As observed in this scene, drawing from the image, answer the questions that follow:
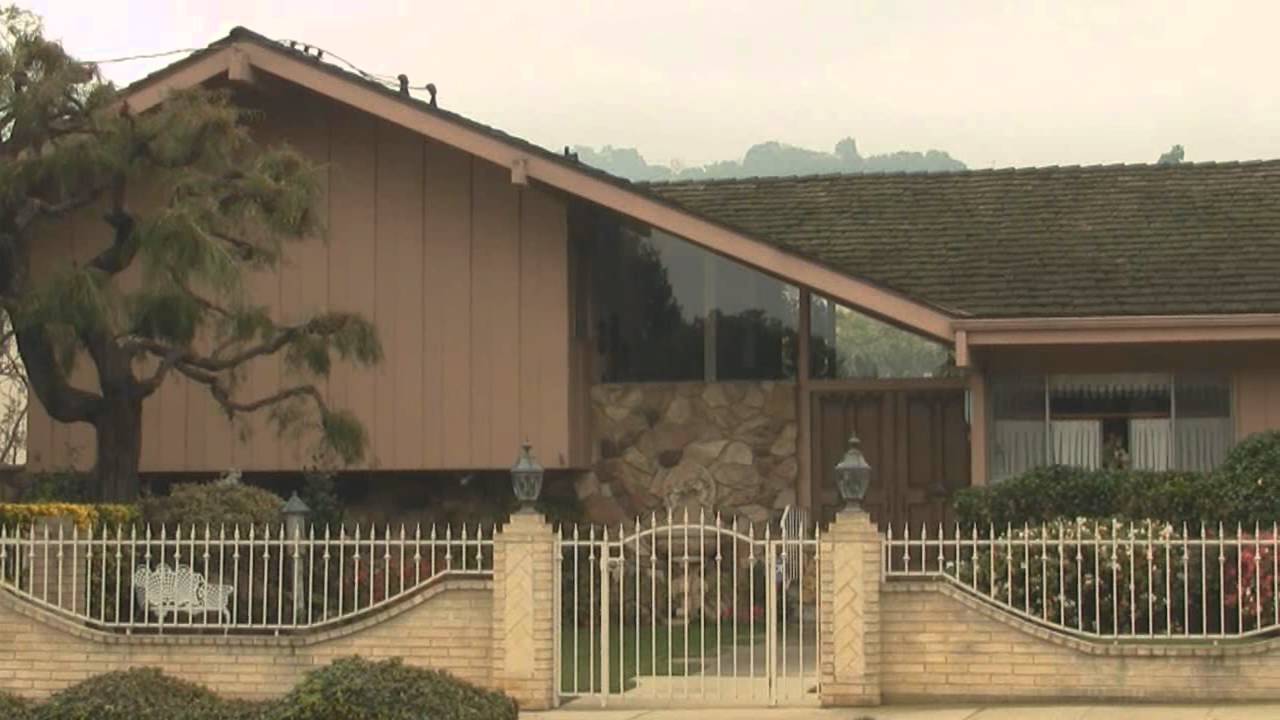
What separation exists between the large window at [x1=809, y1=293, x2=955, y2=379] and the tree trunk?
7.74 metres

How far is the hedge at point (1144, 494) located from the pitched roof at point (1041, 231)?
1.76 meters

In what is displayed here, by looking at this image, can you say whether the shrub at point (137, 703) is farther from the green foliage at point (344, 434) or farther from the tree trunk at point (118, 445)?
the green foliage at point (344, 434)

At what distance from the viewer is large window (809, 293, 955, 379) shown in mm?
23984

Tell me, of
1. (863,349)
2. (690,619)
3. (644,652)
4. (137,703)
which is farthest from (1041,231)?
(137,703)

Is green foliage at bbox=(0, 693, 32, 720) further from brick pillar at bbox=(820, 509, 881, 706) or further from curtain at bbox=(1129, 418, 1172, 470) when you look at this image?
curtain at bbox=(1129, 418, 1172, 470)

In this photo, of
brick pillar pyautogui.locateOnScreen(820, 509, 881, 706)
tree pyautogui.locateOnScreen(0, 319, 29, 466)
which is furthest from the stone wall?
tree pyautogui.locateOnScreen(0, 319, 29, 466)

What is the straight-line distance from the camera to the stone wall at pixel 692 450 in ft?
79.5

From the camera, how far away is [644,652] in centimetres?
2078

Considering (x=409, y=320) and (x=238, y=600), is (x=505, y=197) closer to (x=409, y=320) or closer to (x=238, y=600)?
(x=409, y=320)

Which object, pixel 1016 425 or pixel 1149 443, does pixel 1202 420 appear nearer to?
pixel 1149 443

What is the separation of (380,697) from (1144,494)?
8482 mm

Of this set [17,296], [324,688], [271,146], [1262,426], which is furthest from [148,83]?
[1262,426]

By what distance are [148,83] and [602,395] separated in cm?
632

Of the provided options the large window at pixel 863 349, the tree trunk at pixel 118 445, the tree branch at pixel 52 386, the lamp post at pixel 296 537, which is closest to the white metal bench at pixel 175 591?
the lamp post at pixel 296 537
